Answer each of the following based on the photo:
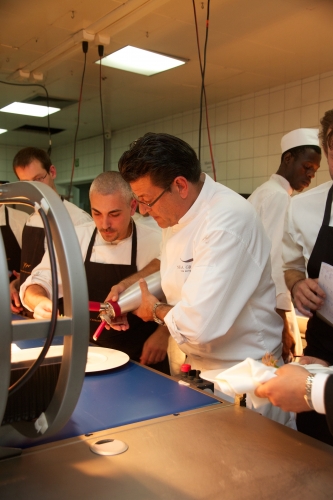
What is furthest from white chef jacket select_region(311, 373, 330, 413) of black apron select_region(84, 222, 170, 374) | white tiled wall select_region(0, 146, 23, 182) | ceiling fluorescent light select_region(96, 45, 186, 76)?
white tiled wall select_region(0, 146, 23, 182)

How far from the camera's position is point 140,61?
4062 millimetres

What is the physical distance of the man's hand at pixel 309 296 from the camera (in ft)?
5.56

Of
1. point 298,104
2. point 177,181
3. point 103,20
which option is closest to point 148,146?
point 177,181

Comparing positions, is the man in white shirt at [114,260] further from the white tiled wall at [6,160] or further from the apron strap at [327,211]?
the white tiled wall at [6,160]

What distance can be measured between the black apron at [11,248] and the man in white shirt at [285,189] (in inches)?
66.3

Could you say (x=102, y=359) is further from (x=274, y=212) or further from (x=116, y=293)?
(x=274, y=212)

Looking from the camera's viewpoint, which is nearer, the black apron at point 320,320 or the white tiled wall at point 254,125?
the black apron at point 320,320

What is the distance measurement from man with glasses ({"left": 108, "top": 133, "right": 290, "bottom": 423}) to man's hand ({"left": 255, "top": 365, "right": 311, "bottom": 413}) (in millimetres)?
483

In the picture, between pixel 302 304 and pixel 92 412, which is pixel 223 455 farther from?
pixel 302 304

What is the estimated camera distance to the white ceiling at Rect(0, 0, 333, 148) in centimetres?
307

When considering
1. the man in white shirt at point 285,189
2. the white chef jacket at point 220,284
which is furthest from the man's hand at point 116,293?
the man in white shirt at point 285,189

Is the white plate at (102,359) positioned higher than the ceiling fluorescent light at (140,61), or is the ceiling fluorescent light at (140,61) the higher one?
the ceiling fluorescent light at (140,61)

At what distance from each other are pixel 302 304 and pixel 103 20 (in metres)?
2.15

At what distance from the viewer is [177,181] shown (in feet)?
5.81
